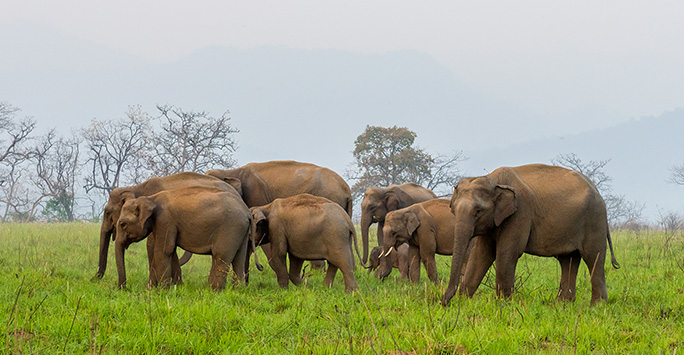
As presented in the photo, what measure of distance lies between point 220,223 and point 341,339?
4116 mm

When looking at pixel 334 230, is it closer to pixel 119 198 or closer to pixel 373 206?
pixel 119 198

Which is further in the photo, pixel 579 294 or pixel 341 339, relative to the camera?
pixel 579 294

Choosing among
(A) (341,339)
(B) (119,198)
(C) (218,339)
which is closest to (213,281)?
(B) (119,198)

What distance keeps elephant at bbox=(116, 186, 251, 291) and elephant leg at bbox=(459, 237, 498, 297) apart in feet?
11.0

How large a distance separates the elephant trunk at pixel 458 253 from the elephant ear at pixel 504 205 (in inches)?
14.7

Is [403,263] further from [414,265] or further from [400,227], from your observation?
[400,227]

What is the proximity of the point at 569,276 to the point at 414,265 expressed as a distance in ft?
11.7

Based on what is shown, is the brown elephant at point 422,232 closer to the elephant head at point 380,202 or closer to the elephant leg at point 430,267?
the elephant leg at point 430,267

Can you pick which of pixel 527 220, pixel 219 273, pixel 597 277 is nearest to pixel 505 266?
pixel 527 220

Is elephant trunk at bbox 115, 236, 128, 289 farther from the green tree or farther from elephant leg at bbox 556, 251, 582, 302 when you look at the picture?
the green tree

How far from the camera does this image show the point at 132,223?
358 inches

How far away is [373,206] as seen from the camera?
1758cm

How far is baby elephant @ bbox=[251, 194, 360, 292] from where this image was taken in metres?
9.74

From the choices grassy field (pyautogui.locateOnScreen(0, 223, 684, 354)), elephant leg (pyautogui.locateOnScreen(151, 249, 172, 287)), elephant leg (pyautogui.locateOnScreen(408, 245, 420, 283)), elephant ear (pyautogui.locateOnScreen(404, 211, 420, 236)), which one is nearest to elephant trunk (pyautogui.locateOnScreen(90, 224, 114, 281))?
grassy field (pyautogui.locateOnScreen(0, 223, 684, 354))
